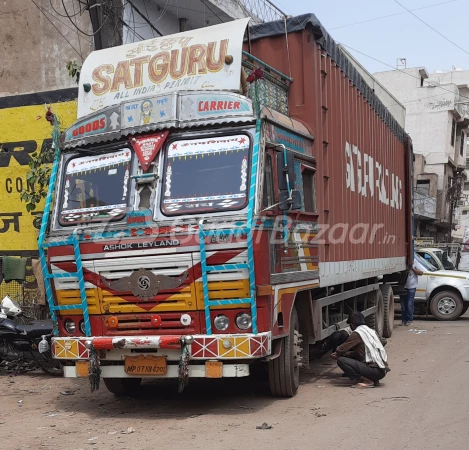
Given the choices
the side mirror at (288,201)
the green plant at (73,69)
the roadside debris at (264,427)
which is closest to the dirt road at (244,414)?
the roadside debris at (264,427)

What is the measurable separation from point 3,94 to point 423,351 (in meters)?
9.46

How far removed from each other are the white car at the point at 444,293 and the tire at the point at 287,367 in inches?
399

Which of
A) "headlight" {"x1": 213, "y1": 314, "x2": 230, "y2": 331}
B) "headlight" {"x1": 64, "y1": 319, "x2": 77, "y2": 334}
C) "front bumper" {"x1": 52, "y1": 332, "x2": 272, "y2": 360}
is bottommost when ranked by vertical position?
"front bumper" {"x1": 52, "y1": 332, "x2": 272, "y2": 360}

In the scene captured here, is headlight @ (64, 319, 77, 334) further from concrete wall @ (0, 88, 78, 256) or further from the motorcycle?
concrete wall @ (0, 88, 78, 256)

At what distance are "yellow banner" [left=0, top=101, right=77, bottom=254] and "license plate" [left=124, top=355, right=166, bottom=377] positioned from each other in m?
6.58

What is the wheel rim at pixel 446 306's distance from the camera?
1631 centimetres

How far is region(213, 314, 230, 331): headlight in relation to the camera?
6.26 meters

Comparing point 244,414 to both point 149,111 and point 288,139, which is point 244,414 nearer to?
point 288,139

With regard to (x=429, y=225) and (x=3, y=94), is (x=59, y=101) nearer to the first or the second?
(x=3, y=94)

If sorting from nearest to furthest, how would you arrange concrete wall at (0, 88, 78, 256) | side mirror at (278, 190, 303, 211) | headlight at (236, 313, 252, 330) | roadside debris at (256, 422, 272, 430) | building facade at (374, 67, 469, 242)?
1. roadside debris at (256, 422, 272, 430)
2. headlight at (236, 313, 252, 330)
3. side mirror at (278, 190, 303, 211)
4. concrete wall at (0, 88, 78, 256)
5. building facade at (374, 67, 469, 242)

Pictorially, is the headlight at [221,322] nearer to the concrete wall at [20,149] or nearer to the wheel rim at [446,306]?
the concrete wall at [20,149]

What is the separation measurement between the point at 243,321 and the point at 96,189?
213cm

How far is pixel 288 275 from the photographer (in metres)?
6.84

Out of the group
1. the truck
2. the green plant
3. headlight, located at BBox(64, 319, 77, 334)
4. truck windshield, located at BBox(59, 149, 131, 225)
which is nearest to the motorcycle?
the truck
